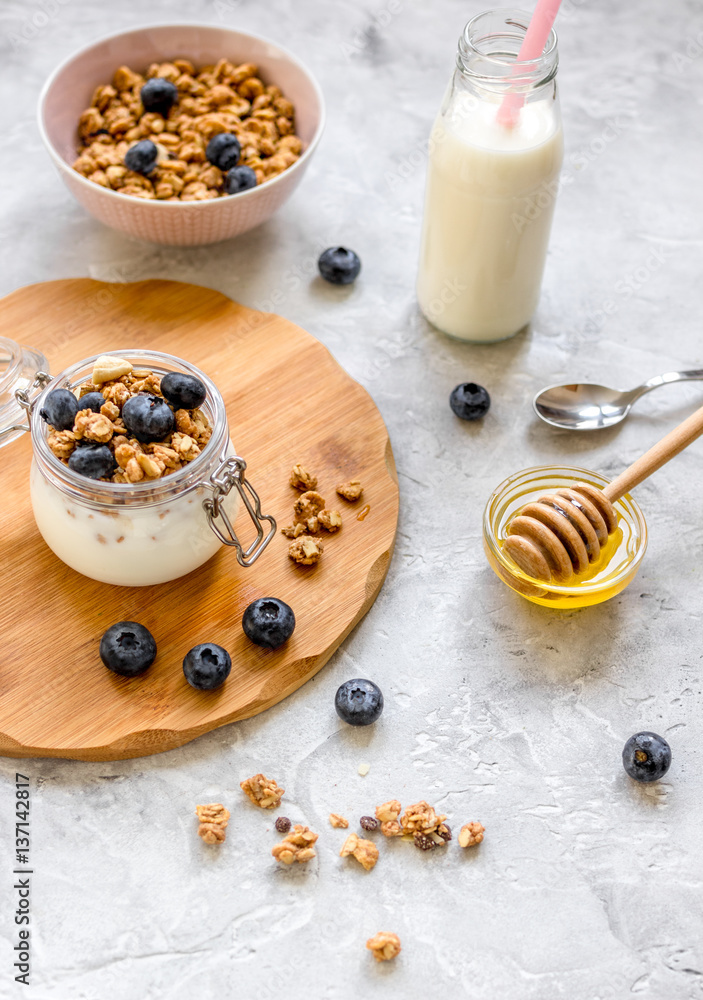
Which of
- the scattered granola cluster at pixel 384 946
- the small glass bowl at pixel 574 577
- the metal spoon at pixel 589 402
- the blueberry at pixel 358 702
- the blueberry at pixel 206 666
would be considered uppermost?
the metal spoon at pixel 589 402

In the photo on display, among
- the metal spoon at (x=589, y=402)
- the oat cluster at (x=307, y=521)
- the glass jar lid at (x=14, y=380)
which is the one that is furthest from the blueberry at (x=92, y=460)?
the metal spoon at (x=589, y=402)

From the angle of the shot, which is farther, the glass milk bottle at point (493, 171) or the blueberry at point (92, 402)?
the glass milk bottle at point (493, 171)

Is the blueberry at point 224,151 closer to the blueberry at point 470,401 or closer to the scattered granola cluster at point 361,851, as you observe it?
the blueberry at point 470,401

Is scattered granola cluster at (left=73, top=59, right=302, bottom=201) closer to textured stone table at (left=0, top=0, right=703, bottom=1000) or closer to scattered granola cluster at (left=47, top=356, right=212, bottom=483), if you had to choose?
textured stone table at (left=0, top=0, right=703, bottom=1000)

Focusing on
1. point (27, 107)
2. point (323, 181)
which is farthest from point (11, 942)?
point (27, 107)

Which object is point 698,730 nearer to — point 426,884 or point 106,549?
point 426,884

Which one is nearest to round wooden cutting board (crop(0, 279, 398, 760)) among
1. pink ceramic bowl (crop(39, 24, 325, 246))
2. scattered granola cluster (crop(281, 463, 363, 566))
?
scattered granola cluster (crop(281, 463, 363, 566))

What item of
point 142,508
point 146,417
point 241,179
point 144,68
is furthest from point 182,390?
point 144,68
